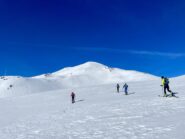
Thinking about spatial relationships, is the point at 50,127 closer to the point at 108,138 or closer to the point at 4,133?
the point at 4,133

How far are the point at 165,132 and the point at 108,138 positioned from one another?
8.66 ft

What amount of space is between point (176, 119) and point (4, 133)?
10005mm

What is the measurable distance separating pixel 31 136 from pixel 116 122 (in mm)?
5011

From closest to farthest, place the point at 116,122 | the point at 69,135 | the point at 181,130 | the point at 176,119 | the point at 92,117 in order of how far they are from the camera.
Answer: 1. the point at 181,130
2. the point at 69,135
3. the point at 176,119
4. the point at 116,122
5. the point at 92,117

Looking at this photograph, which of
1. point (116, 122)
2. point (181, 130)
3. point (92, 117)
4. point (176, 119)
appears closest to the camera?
point (181, 130)

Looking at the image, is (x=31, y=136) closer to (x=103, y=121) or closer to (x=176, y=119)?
(x=103, y=121)

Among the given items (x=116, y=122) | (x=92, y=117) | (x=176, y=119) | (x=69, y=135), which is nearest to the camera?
(x=69, y=135)

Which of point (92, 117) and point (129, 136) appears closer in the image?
point (129, 136)

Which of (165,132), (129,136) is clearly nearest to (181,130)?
(165,132)

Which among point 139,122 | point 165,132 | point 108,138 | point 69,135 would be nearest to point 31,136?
point 69,135

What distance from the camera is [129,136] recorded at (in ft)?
46.8

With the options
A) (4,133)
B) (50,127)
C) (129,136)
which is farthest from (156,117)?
(4,133)

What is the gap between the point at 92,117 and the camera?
70.2ft

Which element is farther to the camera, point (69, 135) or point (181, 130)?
point (69, 135)
